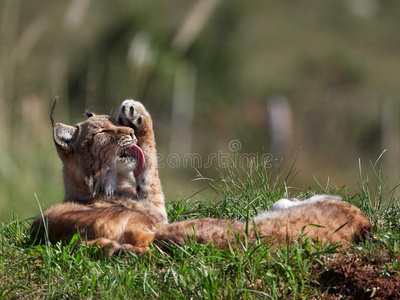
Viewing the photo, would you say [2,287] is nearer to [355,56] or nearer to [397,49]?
[355,56]

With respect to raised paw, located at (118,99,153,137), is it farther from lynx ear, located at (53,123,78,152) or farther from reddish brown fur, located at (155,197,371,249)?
reddish brown fur, located at (155,197,371,249)

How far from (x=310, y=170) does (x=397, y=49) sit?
812cm

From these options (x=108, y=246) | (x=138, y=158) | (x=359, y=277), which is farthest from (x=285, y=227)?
(x=138, y=158)

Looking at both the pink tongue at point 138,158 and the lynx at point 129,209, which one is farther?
the pink tongue at point 138,158

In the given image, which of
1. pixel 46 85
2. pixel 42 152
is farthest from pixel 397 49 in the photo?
pixel 42 152

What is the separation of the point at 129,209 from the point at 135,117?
105 cm

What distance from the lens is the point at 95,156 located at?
560 cm

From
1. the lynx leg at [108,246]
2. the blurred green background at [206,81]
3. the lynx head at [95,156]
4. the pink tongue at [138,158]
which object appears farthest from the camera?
the blurred green background at [206,81]

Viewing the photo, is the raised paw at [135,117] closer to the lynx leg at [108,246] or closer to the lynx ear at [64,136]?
the lynx ear at [64,136]

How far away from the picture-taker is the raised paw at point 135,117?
5773mm

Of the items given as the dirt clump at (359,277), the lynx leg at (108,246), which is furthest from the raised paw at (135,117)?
the dirt clump at (359,277)

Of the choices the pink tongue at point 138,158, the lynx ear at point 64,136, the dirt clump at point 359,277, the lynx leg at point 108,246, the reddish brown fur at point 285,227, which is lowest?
the dirt clump at point 359,277

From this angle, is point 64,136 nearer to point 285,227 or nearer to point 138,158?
point 138,158

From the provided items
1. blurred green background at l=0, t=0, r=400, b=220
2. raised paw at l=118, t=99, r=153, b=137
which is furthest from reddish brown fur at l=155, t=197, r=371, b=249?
blurred green background at l=0, t=0, r=400, b=220
